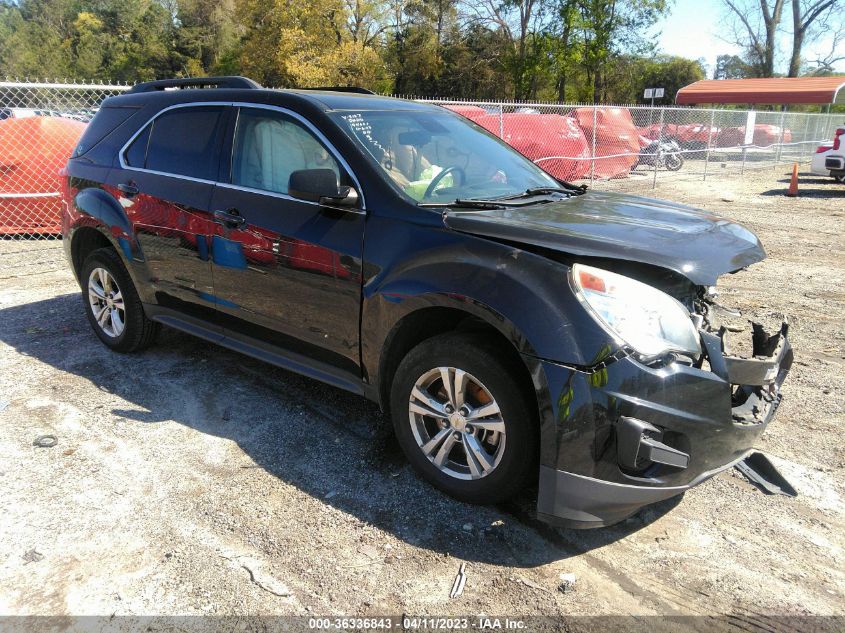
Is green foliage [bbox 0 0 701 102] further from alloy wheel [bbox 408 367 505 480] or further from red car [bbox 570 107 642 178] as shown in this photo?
alloy wheel [bbox 408 367 505 480]

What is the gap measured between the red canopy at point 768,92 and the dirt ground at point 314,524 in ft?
136

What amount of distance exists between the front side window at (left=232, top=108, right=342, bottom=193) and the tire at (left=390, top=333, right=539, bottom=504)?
4.05 ft

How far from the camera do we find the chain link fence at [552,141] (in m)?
8.96

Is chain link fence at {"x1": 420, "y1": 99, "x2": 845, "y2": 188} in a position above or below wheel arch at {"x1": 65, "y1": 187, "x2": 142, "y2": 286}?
above

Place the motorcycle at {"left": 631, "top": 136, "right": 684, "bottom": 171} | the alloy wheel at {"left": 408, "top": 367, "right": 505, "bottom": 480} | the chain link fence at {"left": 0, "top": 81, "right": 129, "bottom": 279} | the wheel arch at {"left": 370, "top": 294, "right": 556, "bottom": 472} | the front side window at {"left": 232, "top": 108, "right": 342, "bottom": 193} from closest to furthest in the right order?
1. the wheel arch at {"left": 370, "top": 294, "right": 556, "bottom": 472}
2. the alloy wheel at {"left": 408, "top": 367, "right": 505, "bottom": 480}
3. the front side window at {"left": 232, "top": 108, "right": 342, "bottom": 193}
4. the chain link fence at {"left": 0, "top": 81, "right": 129, "bottom": 279}
5. the motorcycle at {"left": 631, "top": 136, "right": 684, "bottom": 171}

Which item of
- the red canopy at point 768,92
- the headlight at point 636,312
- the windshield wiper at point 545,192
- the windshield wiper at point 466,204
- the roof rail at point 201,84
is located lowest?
the headlight at point 636,312

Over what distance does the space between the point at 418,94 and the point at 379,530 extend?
43.9m

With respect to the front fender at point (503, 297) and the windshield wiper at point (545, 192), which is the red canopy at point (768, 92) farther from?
the front fender at point (503, 297)

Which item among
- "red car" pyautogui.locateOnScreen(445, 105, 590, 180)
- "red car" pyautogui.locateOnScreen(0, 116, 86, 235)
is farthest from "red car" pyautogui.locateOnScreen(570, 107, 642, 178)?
"red car" pyautogui.locateOnScreen(0, 116, 86, 235)

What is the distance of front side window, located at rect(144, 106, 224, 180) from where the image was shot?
4.11m

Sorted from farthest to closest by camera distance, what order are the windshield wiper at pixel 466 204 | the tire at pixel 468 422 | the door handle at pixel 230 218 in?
the door handle at pixel 230 218 → the windshield wiper at pixel 466 204 → the tire at pixel 468 422

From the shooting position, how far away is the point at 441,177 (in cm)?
355

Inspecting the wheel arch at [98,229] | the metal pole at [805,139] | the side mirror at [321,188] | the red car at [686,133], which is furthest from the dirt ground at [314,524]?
the metal pole at [805,139]

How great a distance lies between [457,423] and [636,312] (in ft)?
3.10
